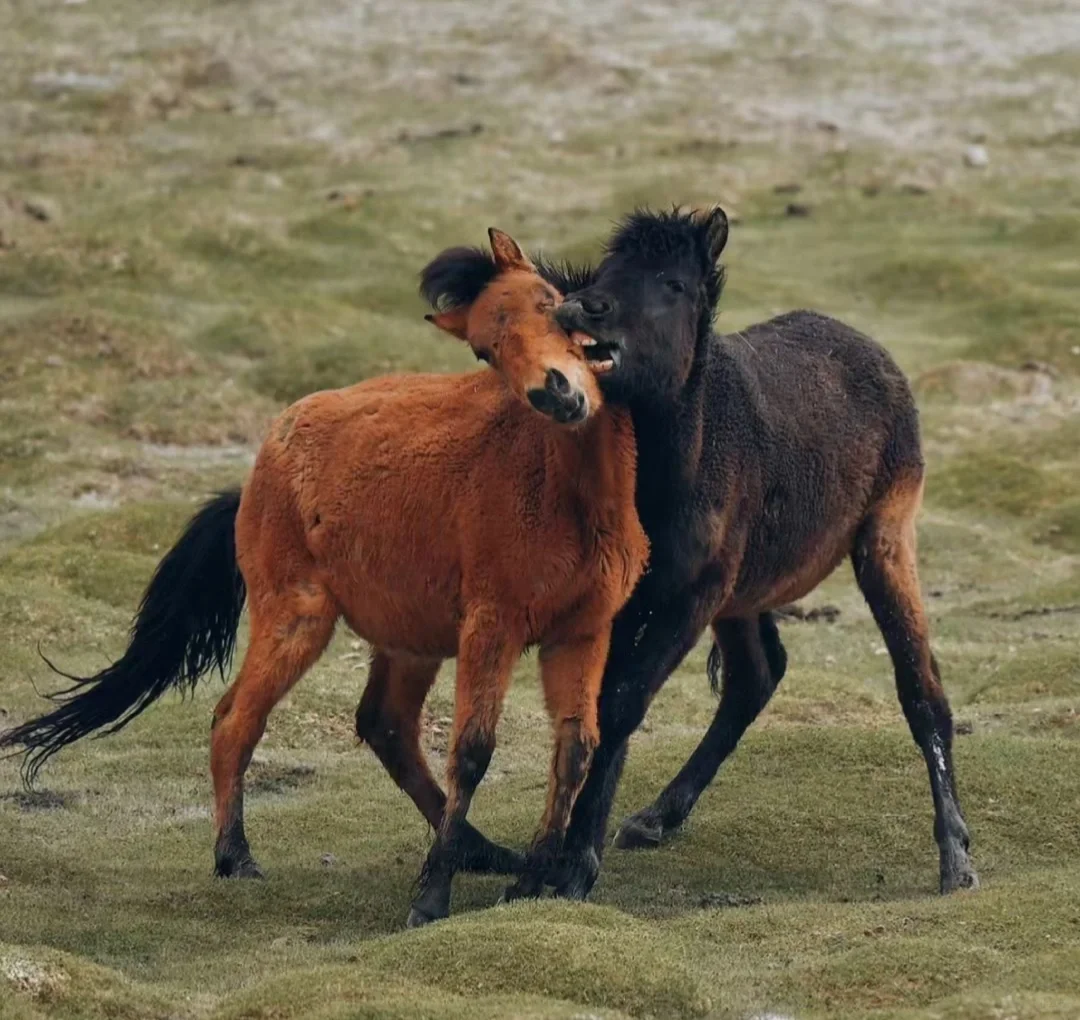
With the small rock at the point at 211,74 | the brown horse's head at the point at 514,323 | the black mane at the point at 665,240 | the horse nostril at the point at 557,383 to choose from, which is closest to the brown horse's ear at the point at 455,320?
the brown horse's head at the point at 514,323

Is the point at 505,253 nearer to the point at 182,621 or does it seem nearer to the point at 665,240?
the point at 665,240

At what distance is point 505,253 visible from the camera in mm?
10859

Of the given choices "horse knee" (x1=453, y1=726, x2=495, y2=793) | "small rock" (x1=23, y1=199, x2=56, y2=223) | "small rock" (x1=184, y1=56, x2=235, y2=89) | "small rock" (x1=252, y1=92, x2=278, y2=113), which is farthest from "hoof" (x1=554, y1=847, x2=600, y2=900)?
"small rock" (x1=184, y1=56, x2=235, y2=89)

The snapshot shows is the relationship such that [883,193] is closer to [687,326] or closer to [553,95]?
[553,95]

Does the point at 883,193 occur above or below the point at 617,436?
below

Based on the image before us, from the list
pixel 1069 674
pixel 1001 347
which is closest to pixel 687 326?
pixel 1069 674

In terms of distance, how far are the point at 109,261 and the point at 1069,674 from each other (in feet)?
60.1

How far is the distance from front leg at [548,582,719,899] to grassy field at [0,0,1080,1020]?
442 mm

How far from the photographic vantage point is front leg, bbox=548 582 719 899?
1120cm

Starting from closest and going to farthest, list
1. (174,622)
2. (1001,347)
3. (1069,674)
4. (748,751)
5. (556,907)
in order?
1. (556,907)
2. (174,622)
3. (748,751)
4. (1069,674)
5. (1001,347)

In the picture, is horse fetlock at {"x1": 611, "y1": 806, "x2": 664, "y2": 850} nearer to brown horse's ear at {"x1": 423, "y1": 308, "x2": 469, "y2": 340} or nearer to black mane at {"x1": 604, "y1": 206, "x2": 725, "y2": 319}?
black mane at {"x1": 604, "y1": 206, "x2": 725, "y2": 319}

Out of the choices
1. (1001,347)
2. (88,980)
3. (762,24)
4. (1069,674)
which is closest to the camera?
(88,980)

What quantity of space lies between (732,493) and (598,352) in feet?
4.36

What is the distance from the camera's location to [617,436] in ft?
35.1
